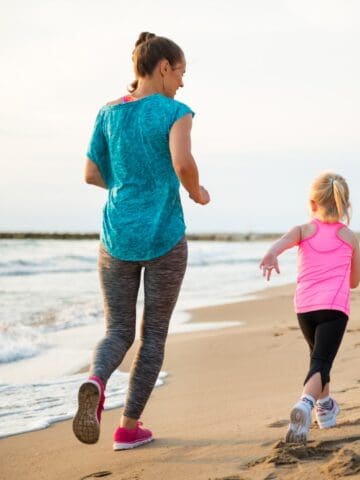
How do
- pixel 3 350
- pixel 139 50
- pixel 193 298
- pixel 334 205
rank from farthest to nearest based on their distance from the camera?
pixel 193 298, pixel 3 350, pixel 334 205, pixel 139 50

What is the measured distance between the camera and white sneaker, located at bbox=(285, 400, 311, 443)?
3.22 m

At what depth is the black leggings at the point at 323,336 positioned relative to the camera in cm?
362

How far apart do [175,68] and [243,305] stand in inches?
320

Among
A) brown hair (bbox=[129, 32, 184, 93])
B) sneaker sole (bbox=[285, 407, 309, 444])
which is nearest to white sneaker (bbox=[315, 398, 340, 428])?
sneaker sole (bbox=[285, 407, 309, 444])

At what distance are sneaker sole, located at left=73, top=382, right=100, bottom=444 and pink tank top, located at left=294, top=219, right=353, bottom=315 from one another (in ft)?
3.80

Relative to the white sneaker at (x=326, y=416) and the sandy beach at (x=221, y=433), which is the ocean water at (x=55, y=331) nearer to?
the sandy beach at (x=221, y=433)

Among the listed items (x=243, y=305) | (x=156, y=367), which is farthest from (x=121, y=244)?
(x=243, y=305)

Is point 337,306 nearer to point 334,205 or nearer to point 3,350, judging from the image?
point 334,205

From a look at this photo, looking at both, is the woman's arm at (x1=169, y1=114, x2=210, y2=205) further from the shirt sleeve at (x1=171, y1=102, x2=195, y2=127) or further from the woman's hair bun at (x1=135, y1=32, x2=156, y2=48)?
the woman's hair bun at (x1=135, y1=32, x2=156, y2=48)

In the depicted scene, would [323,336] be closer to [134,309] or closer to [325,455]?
[325,455]

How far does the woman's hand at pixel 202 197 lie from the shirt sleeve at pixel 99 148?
0.50 metres

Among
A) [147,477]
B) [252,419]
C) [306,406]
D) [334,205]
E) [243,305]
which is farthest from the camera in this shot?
[243,305]

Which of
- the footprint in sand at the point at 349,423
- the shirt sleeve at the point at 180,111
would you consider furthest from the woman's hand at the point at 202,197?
the footprint in sand at the point at 349,423

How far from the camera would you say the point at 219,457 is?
3264 mm
